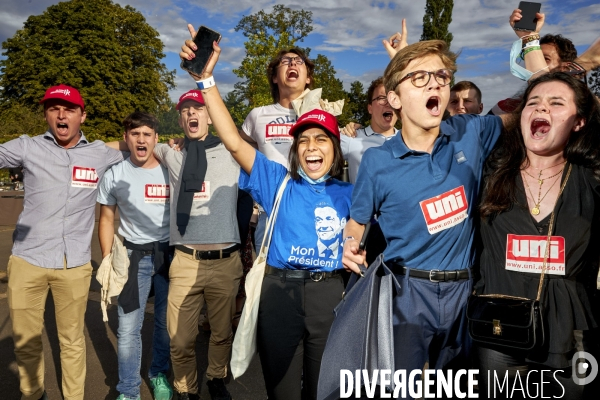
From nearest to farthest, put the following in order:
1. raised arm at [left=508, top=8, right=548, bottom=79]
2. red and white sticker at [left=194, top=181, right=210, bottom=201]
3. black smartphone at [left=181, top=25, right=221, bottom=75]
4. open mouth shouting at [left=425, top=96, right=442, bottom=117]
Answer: open mouth shouting at [left=425, top=96, right=442, bottom=117] → black smartphone at [left=181, top=25, right=221, bottom=75] → raised arm at [left=508, top=8, right=548, bottom=79] → red and white sticker at [left=194, top=181, right=210, bottom=201]

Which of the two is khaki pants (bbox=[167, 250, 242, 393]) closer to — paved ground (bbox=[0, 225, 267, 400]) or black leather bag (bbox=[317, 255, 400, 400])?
paved ground (bbox=[0, 225, 267, 400])

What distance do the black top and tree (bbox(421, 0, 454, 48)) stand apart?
1155 inches

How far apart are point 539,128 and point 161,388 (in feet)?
11.0

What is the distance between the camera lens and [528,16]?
2.77 meters

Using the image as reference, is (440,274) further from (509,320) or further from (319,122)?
(319,122)

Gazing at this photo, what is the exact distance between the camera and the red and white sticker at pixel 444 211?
224cm

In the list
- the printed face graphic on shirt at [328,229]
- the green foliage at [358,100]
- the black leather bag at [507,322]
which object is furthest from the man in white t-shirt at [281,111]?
the green foliage at [358,100]

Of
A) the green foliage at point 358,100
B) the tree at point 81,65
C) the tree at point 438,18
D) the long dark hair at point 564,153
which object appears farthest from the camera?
the green foliage at point 358,100

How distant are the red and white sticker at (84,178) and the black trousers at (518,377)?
3.22 m

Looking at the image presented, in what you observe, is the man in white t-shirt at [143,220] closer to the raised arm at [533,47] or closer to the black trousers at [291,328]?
the black trousers at [291,328]

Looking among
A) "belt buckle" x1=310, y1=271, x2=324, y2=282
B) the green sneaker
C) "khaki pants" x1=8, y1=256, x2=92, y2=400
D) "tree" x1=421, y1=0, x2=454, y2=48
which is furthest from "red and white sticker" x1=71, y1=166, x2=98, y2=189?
"tree" x1=421, y1=0, x2=454, y2=48

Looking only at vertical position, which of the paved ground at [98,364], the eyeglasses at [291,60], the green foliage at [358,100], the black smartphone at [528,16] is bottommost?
the paved ground at [98,364]

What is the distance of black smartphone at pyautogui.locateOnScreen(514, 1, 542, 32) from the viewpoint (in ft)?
9.04

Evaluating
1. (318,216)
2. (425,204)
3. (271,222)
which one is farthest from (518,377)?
(271,222)
